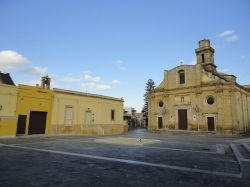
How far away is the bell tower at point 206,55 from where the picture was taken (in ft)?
134

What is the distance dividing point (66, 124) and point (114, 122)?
30.5 ft

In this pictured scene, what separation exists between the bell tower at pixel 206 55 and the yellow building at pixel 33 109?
1262 inches

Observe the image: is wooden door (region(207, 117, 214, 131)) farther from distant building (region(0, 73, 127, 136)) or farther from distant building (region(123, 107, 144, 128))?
distant building (region(123, 107, 144, 128))

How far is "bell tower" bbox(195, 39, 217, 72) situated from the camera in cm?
4075

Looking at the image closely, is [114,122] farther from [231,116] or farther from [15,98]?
[231,116]

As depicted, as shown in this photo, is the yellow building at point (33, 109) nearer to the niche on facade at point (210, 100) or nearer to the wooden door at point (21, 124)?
the wooden door at point (21, 124)

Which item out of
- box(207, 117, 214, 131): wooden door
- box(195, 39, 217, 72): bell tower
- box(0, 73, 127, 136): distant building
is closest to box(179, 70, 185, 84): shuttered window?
box(195, 39, 217, 72): bell tower

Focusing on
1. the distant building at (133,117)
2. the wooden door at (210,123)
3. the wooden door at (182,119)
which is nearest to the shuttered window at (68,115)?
the wooden door at (182,119)

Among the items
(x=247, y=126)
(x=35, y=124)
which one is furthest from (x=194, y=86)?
(x=35, y=124)

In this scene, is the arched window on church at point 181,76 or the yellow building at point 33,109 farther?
the arched window on church at point 181,76

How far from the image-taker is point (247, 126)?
1357 inches

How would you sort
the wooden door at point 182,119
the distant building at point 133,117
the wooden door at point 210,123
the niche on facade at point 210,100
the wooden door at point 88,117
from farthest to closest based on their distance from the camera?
the distant building at point 133,117 → the wooden door at point 182,119 → the niche on facade at point 210,100 → the wooden door at point 210,123 → the wooden door at point 88,117

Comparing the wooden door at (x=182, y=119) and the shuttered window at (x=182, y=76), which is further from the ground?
the shuttered window at (x=182, y=76)

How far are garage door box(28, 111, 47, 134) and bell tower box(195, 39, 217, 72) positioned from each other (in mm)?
32754
